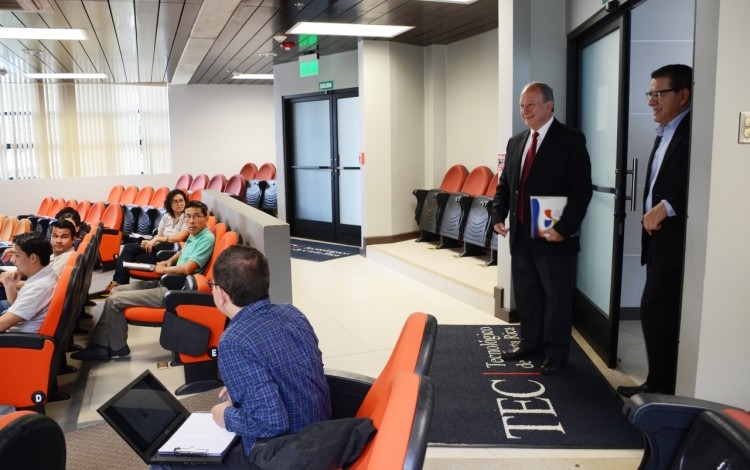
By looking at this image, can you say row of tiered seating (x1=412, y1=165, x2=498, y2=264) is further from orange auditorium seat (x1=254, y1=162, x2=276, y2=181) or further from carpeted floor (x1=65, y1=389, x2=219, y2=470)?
orange auditorium seat (x1=254, y1=162, x2=276, y2=181)

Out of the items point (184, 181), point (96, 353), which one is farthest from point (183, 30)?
point (184, 181)

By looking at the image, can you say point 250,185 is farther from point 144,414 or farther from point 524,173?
point 144,414

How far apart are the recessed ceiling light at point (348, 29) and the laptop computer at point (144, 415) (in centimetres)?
519

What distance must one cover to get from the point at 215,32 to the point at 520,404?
535 centimetres

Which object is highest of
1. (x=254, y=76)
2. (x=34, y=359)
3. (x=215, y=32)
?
(x=254, y=76)

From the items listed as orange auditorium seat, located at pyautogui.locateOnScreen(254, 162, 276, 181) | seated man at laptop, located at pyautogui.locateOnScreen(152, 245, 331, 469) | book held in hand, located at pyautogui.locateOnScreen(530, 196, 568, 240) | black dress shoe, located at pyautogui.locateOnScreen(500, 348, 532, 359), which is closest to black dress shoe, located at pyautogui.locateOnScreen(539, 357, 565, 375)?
black dress shoe, located at pyautogui.locateOnScreen(500, 348, 532, 359)

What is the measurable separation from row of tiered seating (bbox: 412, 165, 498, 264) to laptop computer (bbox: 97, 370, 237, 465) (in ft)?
15.2

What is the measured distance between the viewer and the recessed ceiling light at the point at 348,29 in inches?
271

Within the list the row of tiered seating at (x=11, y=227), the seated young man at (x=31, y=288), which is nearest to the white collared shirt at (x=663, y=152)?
the seated young man at (x=31, y=288)

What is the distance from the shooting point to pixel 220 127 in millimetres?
13766

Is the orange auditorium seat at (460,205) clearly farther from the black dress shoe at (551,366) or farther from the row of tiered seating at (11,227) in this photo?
the row of tiered seating at (11,227)

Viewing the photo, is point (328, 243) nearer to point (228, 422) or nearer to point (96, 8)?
point (96, 8)

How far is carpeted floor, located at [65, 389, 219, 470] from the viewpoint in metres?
2.86

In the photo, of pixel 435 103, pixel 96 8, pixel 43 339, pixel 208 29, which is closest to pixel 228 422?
pixel 43 339
